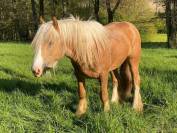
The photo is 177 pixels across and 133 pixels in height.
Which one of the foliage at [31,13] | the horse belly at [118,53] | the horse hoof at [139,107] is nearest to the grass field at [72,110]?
the horse hoof at [139,107]

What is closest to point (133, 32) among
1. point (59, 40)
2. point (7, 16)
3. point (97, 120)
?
point (59, 40)

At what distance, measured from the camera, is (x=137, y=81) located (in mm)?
7953

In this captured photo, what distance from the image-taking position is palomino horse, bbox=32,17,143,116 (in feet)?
20.4

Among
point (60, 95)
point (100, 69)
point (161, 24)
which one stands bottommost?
point (161, 24)

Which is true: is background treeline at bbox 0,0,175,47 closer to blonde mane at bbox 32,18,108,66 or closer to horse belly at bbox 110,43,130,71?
horse belly at bbox 110,43,130,71

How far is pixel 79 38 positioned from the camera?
6.43 metres

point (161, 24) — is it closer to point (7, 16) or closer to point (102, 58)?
point (7, 16)

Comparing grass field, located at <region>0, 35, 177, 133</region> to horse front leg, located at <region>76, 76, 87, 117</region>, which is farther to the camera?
horse front leg, located at <region>76, 76, 87, 117</region>

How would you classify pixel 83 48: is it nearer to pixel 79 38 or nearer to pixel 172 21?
pixel 79 38

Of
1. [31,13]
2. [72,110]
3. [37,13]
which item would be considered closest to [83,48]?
[72,110]

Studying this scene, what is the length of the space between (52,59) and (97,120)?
125cm

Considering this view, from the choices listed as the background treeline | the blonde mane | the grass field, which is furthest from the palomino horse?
the background treeline

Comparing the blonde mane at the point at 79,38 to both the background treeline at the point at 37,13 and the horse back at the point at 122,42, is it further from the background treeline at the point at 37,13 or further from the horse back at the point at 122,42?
the background treeline at the point at 37,13

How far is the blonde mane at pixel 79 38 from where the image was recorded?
622 cm
